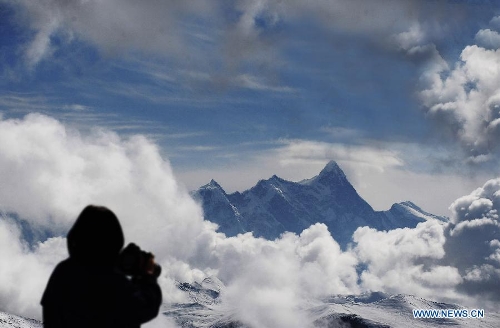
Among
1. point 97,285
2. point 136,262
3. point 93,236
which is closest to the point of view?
point 97,285

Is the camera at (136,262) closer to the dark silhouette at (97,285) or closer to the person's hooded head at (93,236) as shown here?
the dark silhouette at (97,285)

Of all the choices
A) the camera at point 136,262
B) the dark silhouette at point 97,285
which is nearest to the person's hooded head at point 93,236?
the dark silhouette at point 97,285

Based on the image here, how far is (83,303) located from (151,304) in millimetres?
883

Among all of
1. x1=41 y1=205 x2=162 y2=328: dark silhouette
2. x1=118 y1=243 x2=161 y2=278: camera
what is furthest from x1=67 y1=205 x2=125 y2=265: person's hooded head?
x1=118 y1=243 x2=161 y2=278: camera

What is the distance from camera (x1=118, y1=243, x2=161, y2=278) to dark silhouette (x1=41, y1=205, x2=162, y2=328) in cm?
1

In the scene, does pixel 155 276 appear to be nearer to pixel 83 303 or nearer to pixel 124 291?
pixel 124 291

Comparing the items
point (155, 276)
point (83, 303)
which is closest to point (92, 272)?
point (83, 303)

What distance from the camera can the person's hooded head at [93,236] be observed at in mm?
6781

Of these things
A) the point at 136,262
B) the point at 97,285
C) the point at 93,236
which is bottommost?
the point at 97,285

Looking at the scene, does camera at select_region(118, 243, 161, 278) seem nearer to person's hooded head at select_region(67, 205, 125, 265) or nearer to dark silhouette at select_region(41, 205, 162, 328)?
dark silhouette at select_region(41, 205, 162, 328)

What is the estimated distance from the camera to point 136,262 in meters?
6.92

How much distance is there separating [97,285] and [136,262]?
0.61 m

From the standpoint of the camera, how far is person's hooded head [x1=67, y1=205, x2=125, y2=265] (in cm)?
678

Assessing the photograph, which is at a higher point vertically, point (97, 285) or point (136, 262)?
point (136, 262)
